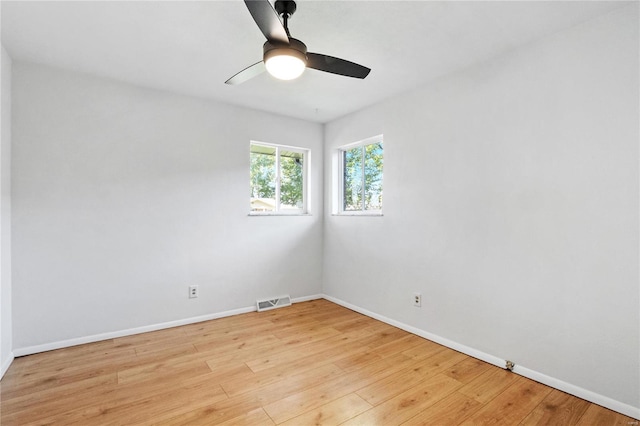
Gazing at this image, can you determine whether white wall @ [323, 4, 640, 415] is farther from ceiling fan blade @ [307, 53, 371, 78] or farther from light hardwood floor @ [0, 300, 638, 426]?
ceiling fan blade @ [307, 53, 371, 78]

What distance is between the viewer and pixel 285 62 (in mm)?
1669

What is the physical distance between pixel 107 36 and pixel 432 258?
121 inches

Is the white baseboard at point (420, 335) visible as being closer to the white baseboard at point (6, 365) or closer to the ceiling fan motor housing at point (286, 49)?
the white baseboard at point (6, 365)

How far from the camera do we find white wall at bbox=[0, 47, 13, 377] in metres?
2.28

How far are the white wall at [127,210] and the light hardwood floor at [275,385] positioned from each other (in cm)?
41

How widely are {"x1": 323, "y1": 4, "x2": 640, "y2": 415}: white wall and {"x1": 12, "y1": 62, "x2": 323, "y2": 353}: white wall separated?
5.68 feet

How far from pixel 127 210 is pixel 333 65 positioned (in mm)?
2341

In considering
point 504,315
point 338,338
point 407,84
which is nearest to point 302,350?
point 338,338

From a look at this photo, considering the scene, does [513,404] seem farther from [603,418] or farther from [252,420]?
[252,420]

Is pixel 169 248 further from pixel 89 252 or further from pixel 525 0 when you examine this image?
pixel 525 0

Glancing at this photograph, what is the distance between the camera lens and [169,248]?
3.18m

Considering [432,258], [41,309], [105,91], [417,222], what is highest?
[105,91]

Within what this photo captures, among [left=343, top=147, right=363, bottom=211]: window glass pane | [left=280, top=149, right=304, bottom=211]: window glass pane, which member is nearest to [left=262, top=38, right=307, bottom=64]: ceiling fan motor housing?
[left=343, top=147, right=363, bottom=211]: window glass pane

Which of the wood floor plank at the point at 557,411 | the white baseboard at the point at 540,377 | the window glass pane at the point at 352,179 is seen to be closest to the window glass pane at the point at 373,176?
the window glass pane at the point at 352,179
